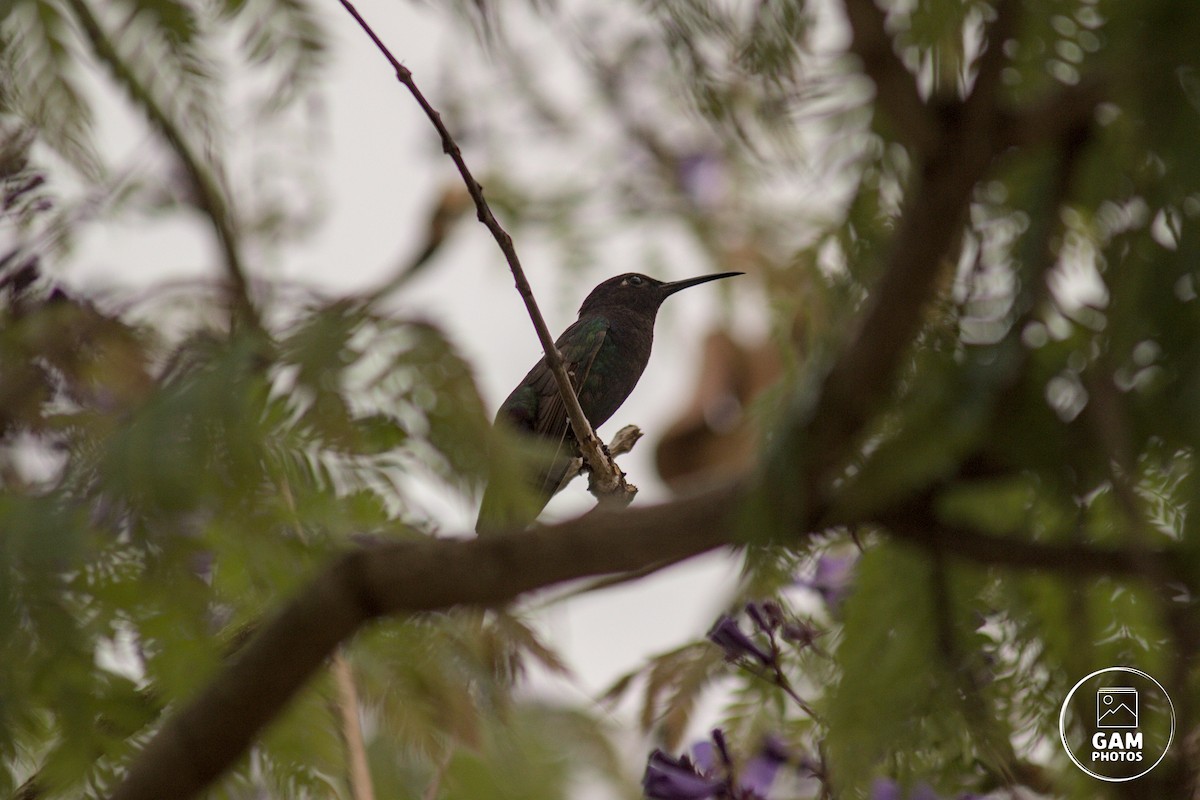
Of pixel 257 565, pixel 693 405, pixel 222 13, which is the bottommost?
pixel 693 405

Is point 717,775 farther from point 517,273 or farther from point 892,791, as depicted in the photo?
point 517,273

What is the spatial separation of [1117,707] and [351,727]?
50.7 inches

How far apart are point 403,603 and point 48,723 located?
937 millimetres

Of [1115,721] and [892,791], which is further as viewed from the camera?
[892,791]

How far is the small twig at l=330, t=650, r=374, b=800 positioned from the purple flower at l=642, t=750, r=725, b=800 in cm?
51

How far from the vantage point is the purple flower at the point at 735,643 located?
205 cm

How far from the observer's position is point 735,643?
2.11 meters

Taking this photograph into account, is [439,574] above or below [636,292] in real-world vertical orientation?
above

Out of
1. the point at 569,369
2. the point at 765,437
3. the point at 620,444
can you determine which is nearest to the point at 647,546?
the point at 765,437

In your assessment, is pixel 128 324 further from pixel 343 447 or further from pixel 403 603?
pixel 403 603

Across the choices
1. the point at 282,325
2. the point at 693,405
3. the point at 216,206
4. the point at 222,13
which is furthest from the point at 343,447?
the point at 693,405

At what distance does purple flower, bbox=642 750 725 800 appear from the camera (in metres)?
2.02

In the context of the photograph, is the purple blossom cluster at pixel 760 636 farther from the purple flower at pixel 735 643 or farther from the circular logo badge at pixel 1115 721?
the circular logo badge at pixel 1115 721

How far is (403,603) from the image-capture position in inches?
47.3
